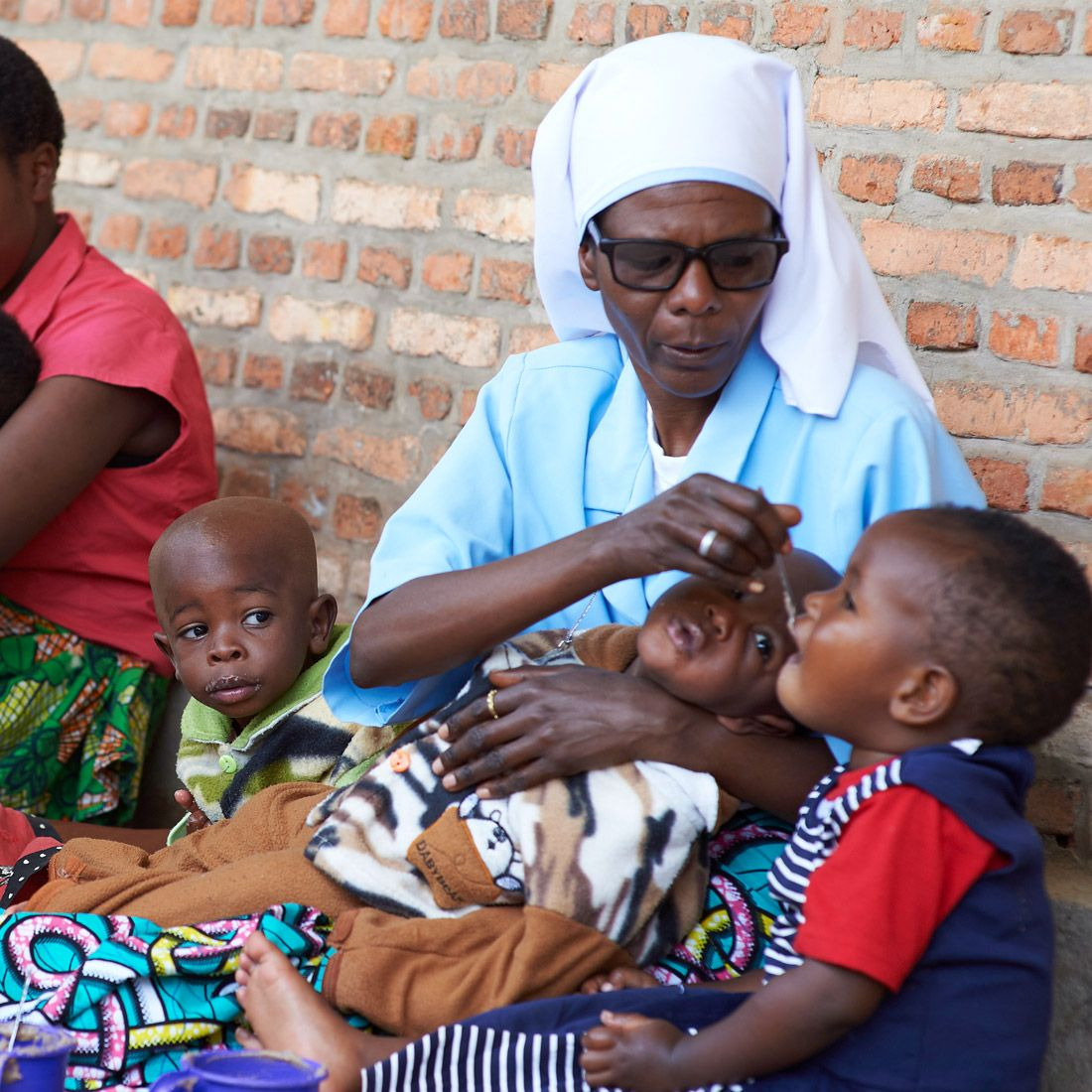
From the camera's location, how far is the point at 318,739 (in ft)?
9.23

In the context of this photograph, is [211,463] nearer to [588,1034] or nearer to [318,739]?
[318,739]

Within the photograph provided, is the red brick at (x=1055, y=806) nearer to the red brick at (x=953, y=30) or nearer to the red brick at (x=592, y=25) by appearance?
the red brick at (x=953, y=30)

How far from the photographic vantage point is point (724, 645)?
2172 mm

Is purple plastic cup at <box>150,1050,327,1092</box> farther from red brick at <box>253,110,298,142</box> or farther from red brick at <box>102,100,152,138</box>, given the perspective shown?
red brick at <box>102,100,152,138</box>

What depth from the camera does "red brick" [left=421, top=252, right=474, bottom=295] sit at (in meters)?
3.87

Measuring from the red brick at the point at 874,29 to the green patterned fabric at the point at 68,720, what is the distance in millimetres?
2155

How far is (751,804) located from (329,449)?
2.15 meters

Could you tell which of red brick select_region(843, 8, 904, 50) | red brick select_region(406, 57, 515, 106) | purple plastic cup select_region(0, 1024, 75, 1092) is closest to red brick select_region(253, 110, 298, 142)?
red brick select_region(406, 57, 515, 106)

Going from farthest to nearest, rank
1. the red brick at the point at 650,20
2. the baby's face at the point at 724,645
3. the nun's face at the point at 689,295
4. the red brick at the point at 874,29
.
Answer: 1. the red brick at the point at 650,20
2. the red brick at the point at 874,29
3. the nun's face at the point at 689,295
4. the baby's face at the point at 724,645

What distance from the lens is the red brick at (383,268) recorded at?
398cm

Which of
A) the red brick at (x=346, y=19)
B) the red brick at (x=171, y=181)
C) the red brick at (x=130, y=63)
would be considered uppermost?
the red brick at (x=346, y=19)

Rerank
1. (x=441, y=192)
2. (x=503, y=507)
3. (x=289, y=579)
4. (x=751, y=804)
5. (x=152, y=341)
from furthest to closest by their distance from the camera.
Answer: (x=441, y=192) → (x=152, y=341) → (x=289, y=579) → (x=503, y=507) → (x=751, y=804)

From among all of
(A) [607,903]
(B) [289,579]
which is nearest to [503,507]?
(B) [289,579]

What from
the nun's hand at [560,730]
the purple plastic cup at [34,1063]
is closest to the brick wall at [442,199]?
the nun's hand at [560,730]
